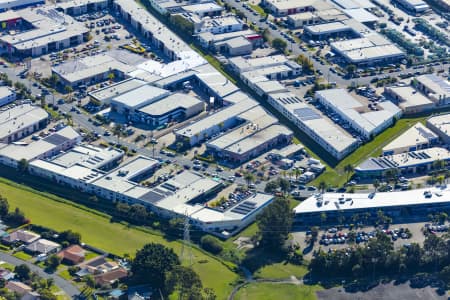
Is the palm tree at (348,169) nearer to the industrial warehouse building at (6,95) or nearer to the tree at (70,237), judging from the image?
the tree at (70,237)

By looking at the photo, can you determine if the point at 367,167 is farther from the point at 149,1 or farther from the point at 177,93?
the point at 149,1

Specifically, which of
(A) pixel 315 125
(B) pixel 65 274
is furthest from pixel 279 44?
(B) pixel 65 274

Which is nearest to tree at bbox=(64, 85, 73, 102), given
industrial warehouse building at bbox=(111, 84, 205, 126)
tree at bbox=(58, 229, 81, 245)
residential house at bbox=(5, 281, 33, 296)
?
industrial warehouse building at bbox=(111, 84, 205, 126)

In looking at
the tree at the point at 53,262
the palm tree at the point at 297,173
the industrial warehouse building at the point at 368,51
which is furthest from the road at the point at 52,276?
the industrial warehouse building at the point at 368,51

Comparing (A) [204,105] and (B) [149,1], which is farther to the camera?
(B) [149,1]

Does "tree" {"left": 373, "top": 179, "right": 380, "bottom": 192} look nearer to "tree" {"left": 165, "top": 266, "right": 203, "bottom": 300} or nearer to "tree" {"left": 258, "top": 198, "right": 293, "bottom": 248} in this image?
"tree" {"left": 258, "top": 198, "right": 293, "bottom": 248}

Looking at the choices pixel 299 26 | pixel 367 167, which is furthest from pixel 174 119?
pixel 299 26
